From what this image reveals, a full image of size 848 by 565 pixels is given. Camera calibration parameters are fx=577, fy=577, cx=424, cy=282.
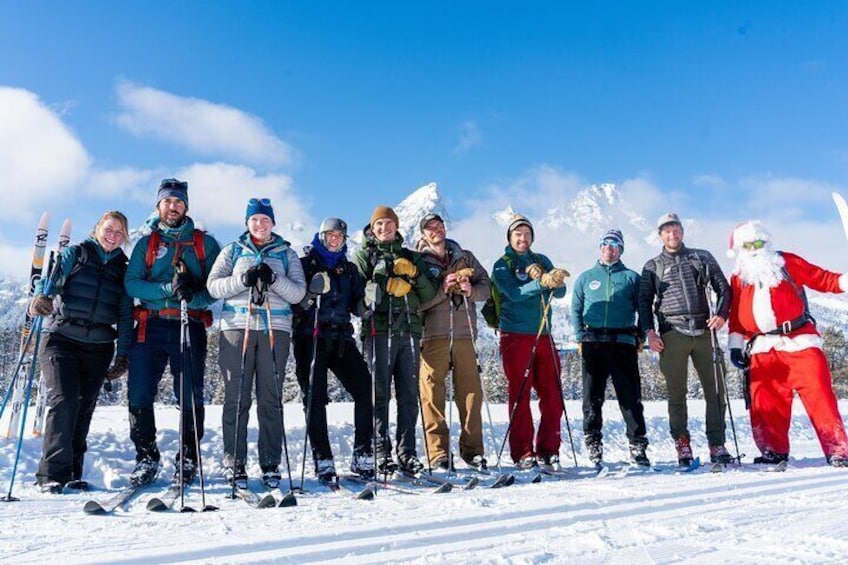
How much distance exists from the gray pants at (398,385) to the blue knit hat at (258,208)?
157 centimetres

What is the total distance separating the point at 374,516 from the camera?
11.1 ft

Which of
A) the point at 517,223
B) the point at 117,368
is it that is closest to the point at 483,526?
the point at 117,368

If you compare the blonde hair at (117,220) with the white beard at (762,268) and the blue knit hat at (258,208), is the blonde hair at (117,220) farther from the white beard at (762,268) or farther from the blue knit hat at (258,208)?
the white beard at (762,268)

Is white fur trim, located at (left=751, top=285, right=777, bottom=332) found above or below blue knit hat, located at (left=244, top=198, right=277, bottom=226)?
below

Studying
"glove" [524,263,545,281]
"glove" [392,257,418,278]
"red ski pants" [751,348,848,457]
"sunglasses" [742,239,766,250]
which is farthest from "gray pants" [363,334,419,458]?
"sunglasses" [742,239,766,250]

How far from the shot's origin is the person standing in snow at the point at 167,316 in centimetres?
481

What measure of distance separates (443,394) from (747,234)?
3.95 meters

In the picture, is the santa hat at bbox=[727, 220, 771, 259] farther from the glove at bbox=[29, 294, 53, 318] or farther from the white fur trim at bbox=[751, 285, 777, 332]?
the glove at bbox=[29, 294, 53, 318]

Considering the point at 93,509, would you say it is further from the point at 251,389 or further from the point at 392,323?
the point at 392,323

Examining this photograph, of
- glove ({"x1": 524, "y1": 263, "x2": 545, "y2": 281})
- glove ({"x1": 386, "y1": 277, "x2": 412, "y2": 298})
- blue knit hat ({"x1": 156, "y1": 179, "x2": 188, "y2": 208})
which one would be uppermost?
blue knit hat ({"x1": 156, "y1": 179, "x2": 188, "y2": 208})

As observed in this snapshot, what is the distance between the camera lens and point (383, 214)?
5887 mm

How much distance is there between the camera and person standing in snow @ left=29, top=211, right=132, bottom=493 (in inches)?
183

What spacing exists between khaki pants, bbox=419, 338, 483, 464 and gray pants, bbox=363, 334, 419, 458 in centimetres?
41

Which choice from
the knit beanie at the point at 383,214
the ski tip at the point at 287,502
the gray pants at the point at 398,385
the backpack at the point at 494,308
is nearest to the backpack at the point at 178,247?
the knit beanie at the point at 383,214
